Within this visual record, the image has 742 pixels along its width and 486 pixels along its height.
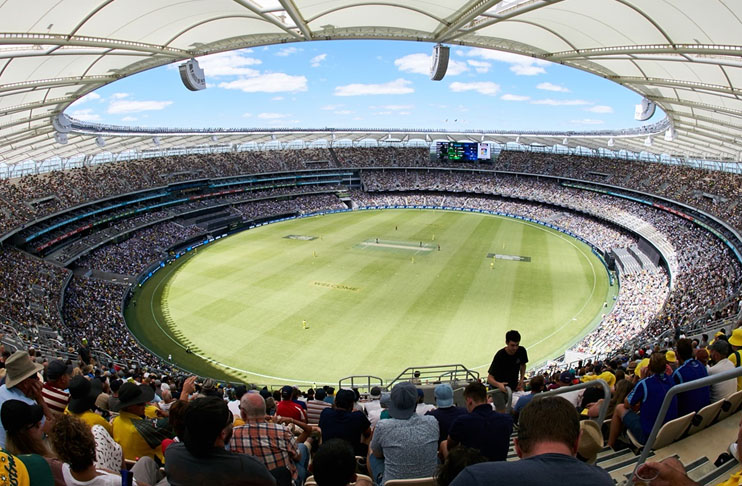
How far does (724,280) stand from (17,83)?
36.7 metres

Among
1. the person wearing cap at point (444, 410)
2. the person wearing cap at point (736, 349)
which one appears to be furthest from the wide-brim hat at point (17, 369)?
the person wearing cap at point (736, 349)

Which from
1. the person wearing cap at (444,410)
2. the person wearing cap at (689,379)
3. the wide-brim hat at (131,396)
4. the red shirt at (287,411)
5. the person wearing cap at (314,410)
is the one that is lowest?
the person wearing cap at (314,410)

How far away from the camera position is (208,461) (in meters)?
3.44

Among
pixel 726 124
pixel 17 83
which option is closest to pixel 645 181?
pixel 726 124

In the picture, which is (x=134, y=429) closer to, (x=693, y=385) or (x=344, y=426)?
(x=344, y=426)

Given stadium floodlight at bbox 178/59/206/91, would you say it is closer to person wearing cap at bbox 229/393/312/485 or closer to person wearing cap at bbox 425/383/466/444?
person wearing cap at bbox 229/393/312/485

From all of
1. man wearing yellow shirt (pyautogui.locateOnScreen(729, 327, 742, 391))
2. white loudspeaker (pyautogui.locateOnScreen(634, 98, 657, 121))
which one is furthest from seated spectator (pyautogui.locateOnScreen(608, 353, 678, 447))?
white loudspeaker (pyautogui.locateOnScreen(634, 98, 657, 121))

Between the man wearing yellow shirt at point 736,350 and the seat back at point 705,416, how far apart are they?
1339mm

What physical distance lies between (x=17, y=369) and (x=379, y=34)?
60.4 feet

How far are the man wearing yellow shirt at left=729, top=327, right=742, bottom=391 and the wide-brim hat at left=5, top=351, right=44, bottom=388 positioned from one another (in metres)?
9.68

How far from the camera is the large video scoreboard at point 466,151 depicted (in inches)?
2819

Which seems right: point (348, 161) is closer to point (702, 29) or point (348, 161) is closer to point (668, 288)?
point (668, 288)

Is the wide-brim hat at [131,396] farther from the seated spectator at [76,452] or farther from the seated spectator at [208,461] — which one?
the seated spectator at [208,461]

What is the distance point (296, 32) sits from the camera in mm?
18078
